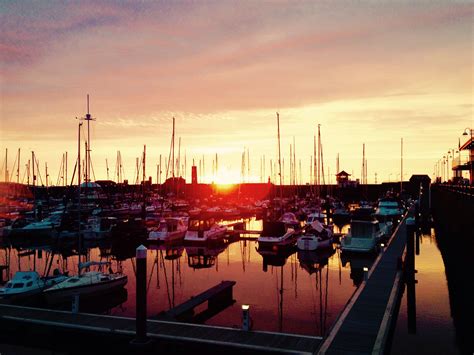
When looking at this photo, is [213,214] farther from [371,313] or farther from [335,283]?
[371,313]

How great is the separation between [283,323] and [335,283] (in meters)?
9.25

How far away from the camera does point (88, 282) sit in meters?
23.5

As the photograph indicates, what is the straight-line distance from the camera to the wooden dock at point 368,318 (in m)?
12.9

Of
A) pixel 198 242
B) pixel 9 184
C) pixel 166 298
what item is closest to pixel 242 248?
pixel 198 242

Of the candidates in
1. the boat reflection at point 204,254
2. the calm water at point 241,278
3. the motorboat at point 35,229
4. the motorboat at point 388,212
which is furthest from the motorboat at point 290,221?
the motorboat at point 35,229

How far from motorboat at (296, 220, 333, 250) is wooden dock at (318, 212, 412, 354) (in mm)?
14988

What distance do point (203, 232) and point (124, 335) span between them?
29.1 m

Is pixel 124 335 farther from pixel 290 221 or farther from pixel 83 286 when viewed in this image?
pixel 290 221

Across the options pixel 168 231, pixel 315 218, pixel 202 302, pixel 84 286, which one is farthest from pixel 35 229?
pixel 202 302

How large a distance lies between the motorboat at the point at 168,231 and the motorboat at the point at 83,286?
750 inches

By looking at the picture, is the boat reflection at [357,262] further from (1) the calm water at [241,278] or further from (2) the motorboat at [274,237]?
(2) the motorboat at [274,237]

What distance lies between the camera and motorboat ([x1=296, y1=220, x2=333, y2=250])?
128 ft

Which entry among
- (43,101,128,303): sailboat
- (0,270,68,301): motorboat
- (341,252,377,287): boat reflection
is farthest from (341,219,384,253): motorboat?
(0,270,68,301): motorboat

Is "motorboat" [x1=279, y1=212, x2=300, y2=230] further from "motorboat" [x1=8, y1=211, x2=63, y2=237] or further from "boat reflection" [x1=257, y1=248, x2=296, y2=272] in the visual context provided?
"motorboat" [x1=8, y1=211, x2=63, y2=237]
